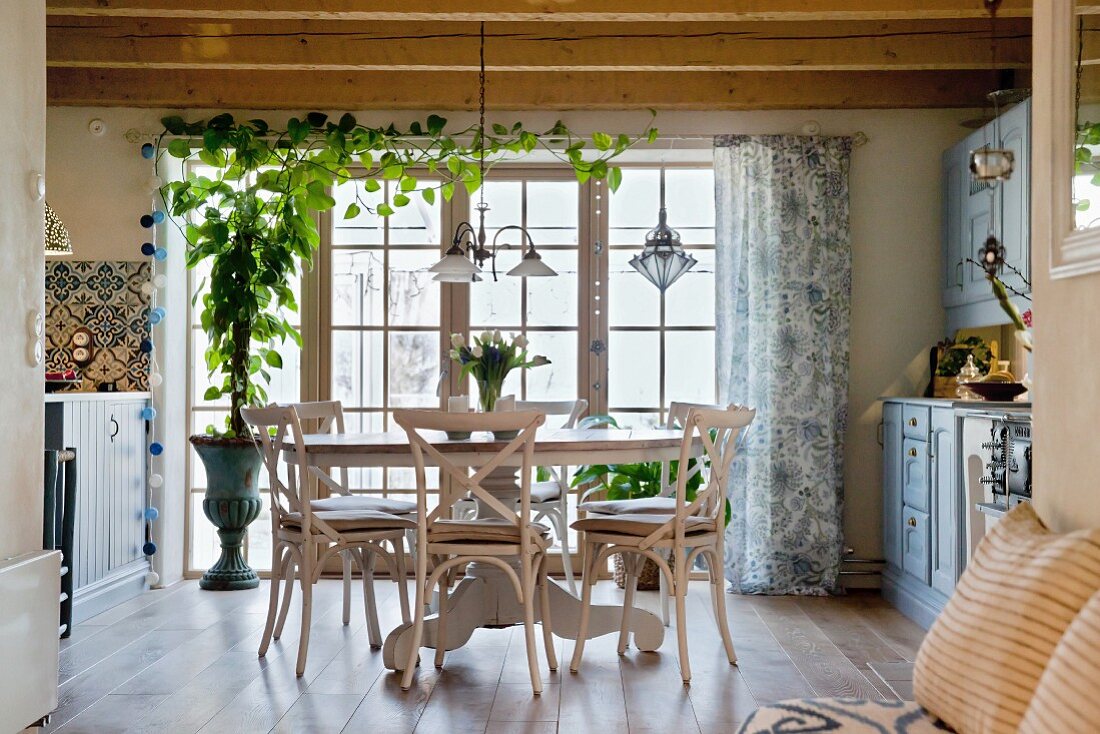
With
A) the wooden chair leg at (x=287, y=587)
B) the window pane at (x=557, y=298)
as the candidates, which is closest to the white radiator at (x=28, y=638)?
the wooden chair leg at (x=287, y=587)

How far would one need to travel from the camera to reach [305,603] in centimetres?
381

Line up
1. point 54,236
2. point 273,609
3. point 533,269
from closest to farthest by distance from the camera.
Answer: point 273,609
point 533,269
point 54,236

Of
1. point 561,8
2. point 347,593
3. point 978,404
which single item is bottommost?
point 347,593

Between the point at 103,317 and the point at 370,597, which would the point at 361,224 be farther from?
the point at 370,597

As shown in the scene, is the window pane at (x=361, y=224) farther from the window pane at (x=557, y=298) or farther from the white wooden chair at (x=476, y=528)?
the white wooden chair at (x=476, y=528)

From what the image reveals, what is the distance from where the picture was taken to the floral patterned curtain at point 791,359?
5371mm

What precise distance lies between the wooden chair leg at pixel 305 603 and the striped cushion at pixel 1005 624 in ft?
7.76

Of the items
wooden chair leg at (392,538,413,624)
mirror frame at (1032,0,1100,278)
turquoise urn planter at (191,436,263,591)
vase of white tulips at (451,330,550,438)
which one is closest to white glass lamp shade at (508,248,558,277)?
vase of white tulips at (451,330,550,438)

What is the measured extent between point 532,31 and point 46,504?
2.85 meters

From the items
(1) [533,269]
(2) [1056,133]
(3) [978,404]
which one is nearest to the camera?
(2) [1056,133]

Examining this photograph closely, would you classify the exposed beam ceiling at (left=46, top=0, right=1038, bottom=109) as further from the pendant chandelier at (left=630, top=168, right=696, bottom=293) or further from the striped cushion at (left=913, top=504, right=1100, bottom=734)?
the striped cushion at (left=913, top=504, right=1100, bottom=734)

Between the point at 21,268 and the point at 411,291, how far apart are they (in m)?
3.19

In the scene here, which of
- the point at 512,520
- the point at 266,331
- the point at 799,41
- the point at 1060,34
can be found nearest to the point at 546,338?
the point at 266,331

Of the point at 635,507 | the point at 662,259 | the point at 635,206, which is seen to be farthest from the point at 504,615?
the point at 635,206
